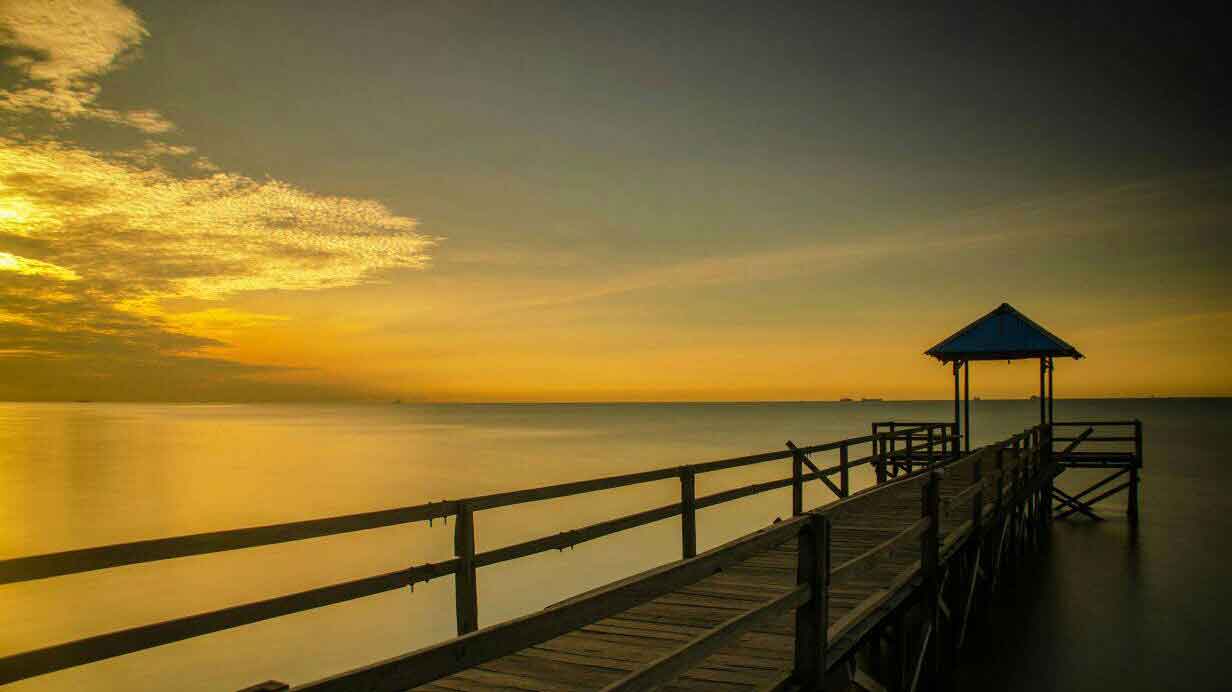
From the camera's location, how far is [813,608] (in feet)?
13.0

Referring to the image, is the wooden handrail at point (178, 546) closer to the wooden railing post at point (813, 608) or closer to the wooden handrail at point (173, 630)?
the wooden handrail at point (173, 630)

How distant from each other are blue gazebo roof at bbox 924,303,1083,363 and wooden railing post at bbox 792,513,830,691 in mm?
17859

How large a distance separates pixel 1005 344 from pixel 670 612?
17.1 metres

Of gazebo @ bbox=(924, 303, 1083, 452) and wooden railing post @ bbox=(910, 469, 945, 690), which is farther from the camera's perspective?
gazebo @ bbox=(924, 303, 1083, 452)

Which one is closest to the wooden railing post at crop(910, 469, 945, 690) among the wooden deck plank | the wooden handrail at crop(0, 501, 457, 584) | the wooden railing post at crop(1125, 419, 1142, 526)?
the wooden deck plank

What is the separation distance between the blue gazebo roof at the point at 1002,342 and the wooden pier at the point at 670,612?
11.2 meters

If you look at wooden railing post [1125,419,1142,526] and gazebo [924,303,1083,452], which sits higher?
gazebo [924,303,1083,452]

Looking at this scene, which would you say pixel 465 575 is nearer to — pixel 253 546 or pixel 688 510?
pixel 253 546

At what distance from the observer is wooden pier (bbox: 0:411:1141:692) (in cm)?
261

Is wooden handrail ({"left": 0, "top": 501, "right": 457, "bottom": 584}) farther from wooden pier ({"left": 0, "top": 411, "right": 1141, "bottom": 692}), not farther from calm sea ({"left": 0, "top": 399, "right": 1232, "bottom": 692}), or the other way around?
calm sea ({"left": 0, "top": 399, "right": 1232, "bottom": 692})

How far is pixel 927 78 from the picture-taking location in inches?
Answer: 981

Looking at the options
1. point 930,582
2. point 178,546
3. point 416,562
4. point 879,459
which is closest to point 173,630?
point 178,546

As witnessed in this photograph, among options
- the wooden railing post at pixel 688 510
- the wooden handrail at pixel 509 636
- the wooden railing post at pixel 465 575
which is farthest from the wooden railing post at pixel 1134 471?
the wooden handrail at pixel 509 636

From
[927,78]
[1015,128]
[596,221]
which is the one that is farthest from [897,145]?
[596,221]
